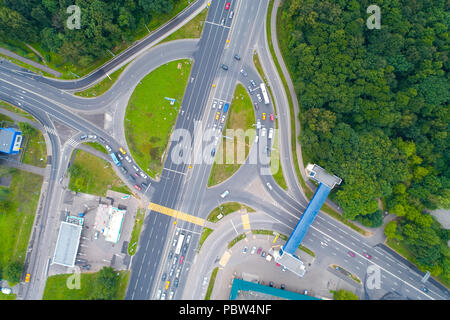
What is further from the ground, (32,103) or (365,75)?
(365,75)

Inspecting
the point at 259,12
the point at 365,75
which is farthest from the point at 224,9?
the point at 365,75

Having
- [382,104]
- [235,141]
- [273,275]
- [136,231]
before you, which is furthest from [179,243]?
[382,104]

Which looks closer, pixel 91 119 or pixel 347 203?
pixel 347 203

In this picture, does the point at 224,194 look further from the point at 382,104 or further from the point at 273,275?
the point at 382,104

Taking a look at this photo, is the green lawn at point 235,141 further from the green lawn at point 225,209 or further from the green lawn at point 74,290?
the green lawn at point 74,290

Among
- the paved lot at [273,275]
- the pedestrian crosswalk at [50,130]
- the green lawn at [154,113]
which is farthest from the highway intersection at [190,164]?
Answer: the paved lot at [273,275]
